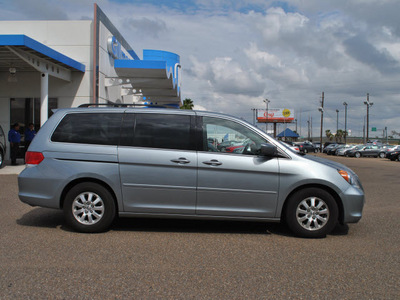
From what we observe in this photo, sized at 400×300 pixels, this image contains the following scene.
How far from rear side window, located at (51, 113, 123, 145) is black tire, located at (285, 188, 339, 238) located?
2711 mm

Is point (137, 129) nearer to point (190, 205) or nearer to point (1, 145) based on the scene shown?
point (190, 205)

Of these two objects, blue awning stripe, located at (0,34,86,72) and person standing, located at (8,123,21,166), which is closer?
blue awning stripe, located at (0,34,86,72)

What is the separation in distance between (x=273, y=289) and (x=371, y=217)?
4064mm

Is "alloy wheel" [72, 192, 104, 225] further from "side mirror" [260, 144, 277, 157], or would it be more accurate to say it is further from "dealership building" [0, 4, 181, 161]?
"dealership building" [0, 4, 181, 161]

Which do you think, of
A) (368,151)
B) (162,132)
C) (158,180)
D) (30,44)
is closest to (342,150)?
(368,151)

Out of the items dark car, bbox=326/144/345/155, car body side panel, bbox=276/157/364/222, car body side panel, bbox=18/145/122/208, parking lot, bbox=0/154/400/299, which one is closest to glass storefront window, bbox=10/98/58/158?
parking lot, bbox=0/154/400/299

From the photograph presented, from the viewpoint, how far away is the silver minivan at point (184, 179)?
17.4 ft

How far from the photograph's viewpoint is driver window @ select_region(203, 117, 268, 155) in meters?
5.46

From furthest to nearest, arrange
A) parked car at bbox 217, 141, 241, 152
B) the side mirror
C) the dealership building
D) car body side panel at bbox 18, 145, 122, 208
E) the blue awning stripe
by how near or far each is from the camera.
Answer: the dealership building < the blue awning stripe < parked car at bbox 217, 141, 241, 152 < car body side panel at bbox 18, 145, 122, 208 < the side mirror

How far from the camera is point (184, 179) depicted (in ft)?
17.4

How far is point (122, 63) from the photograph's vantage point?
1678 centimetres

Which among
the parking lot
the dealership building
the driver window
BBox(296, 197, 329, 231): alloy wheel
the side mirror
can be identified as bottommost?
the parking lot

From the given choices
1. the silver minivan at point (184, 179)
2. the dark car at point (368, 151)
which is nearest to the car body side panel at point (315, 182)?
the silver minivan at point (184, 179)

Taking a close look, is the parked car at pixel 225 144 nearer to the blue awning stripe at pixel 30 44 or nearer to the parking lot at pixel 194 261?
the parking lot at pixel 194 261
